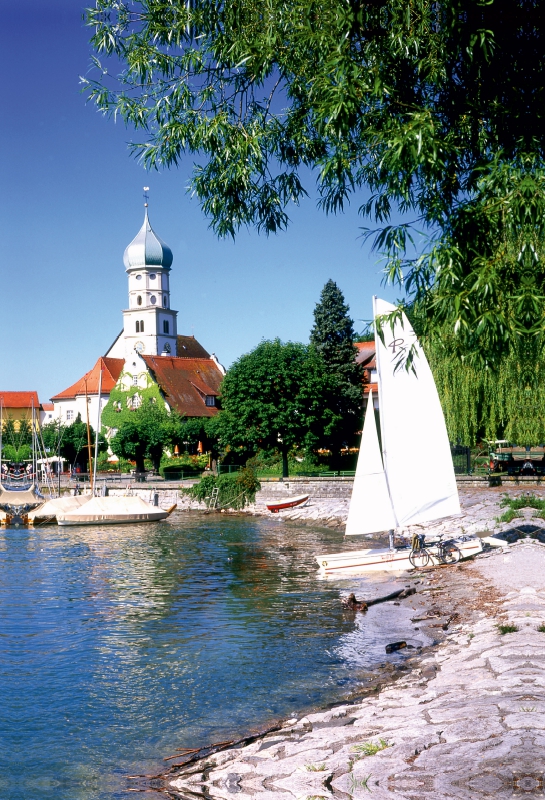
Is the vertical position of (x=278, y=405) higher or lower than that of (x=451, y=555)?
higher

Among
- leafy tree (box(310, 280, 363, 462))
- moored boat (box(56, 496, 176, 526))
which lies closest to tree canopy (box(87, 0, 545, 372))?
moored boat (box(56, 496, 176, 526))

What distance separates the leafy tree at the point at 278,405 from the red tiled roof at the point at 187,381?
18852mm

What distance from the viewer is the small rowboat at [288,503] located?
188 feet

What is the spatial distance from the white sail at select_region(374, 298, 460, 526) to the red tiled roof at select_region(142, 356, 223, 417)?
56.8 meters

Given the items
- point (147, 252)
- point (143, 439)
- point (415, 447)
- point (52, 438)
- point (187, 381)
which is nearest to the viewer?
point (415, 447)

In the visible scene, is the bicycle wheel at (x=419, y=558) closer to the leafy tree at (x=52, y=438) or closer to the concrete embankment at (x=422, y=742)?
the concrete embankment at (x=422, y=742)

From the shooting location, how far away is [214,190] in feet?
41.1

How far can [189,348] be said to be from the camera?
394 feet

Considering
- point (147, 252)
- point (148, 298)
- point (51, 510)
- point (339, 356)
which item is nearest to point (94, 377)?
point (148, 298)

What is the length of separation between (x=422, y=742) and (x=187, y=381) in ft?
273

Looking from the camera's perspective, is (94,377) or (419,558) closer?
(419,558)

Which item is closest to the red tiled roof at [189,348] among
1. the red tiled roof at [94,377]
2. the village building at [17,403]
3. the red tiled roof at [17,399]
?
the red tiled roof at [94,377]

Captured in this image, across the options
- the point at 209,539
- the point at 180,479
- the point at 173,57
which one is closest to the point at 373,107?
the point at 173,57

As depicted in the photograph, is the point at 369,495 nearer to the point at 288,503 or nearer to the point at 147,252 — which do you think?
the point at 288,503
